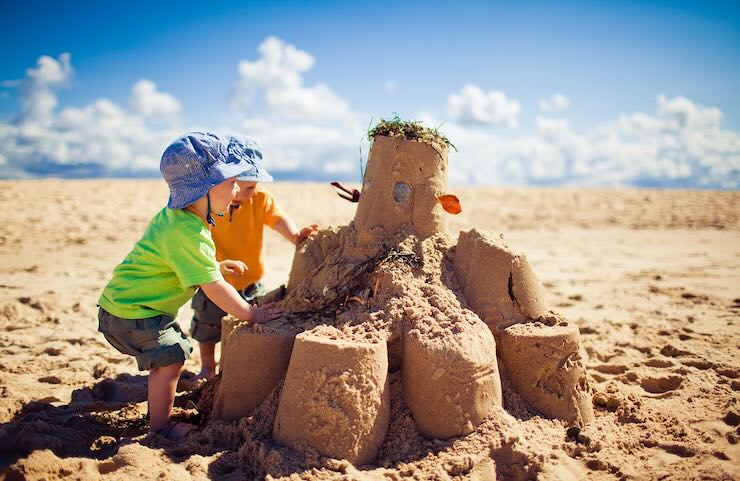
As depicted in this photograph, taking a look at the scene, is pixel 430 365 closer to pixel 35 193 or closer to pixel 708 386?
pixel 708 386

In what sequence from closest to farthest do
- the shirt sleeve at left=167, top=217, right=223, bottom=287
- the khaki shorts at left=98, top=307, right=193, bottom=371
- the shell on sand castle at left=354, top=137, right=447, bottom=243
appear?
the shirt sleeve at left=167, top=217, right=223, bottom=287 < the khaki shorts at left=98, top=307, right=193, bottom=371 < the shell on sand castle at left=354, top=137, right=447, bottom=243

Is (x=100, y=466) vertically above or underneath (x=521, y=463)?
underneath

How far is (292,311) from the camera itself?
278 centimetres

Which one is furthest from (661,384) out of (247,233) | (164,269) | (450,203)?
(164,269)

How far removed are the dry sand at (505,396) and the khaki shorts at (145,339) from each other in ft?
1.21

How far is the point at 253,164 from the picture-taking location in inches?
109

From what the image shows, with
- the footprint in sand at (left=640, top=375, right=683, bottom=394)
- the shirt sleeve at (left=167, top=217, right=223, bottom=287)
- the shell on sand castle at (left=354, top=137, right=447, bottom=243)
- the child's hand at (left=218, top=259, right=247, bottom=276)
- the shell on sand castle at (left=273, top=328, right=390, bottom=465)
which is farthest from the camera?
the footprint in sand at (left=640, top=375, right=683, bottom=394)

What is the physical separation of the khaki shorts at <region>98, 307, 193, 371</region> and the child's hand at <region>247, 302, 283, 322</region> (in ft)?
1.36

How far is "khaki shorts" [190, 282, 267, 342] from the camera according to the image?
354 centimetres

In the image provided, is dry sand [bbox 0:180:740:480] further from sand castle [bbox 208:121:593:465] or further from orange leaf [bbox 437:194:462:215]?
orange leaf [bbox 437:194:462:215]

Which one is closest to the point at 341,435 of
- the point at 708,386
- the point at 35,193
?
the point at 708,386

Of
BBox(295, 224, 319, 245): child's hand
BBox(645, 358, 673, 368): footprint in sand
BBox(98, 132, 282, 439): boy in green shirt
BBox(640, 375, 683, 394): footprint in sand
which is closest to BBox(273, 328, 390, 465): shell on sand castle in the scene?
BBox(98, 132, 282, 439): boy in green shirt

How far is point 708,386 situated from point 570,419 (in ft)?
3.74

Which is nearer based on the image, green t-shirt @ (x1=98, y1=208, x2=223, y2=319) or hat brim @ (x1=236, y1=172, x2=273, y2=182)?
green t-shirt @ (x1=98, y1=208, x2=223, y2=319)
